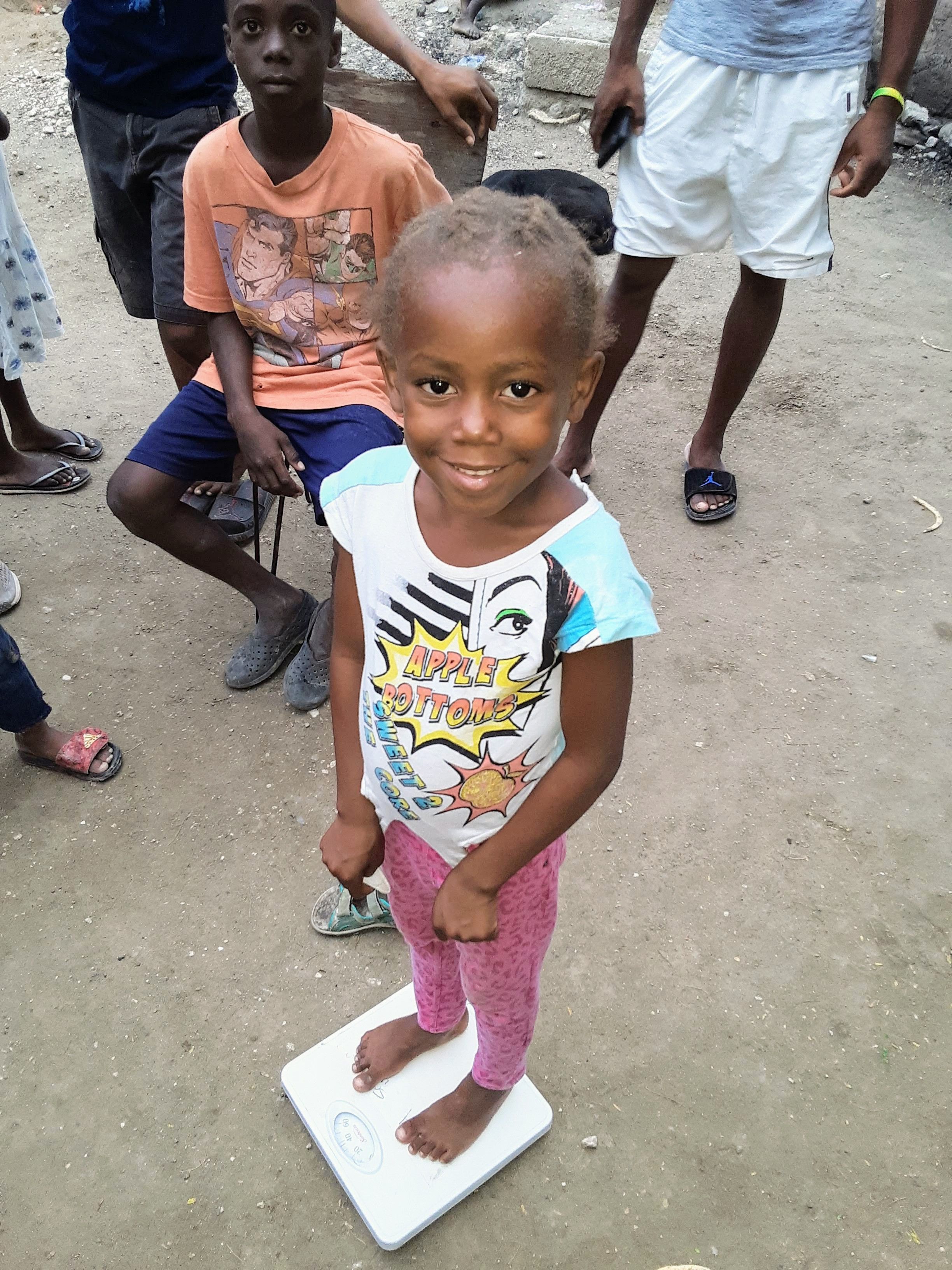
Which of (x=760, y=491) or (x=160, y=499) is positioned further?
(x=760, y=491)

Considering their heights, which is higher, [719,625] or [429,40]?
[429,40]

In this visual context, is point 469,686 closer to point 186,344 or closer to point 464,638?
point 464,638

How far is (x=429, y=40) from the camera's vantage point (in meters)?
5.89

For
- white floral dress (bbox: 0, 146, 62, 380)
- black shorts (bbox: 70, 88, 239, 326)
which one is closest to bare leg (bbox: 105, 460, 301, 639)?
black shorts (bbox: 70, 88, 239, 326)

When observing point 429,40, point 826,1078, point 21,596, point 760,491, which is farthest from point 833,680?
point 429,40

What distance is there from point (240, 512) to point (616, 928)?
1705 mm

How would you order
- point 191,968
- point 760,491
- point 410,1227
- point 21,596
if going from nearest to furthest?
point 410,1227 → point 191,968 → point 21,596 → point 760,491

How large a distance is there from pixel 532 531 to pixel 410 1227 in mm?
1169

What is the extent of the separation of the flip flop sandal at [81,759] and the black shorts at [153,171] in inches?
42.2

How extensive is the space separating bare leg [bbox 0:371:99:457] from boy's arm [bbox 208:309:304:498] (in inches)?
45.1

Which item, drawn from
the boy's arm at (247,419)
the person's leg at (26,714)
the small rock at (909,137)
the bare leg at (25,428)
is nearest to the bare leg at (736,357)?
the boy's arm at (247,419)

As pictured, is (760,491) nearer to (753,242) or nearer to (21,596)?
(753,242)

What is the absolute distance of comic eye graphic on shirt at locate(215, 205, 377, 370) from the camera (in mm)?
2018

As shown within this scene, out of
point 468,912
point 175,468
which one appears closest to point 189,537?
point 175,468
